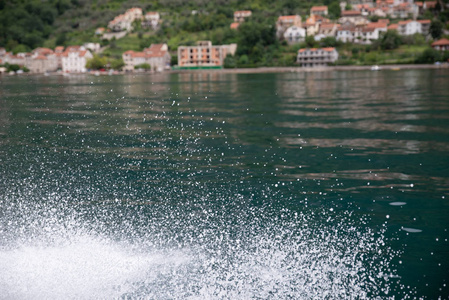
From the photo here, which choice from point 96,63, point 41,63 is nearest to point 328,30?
point 96,63

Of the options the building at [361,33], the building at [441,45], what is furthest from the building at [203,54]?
the building at [441,45]

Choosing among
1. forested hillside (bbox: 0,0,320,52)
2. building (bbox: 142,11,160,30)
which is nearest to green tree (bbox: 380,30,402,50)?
forested hillside (bbox: 0,0,320,52)

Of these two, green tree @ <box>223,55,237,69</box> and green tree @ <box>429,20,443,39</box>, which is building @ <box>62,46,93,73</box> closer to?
green tree @ <box>223,55,237,69</box>

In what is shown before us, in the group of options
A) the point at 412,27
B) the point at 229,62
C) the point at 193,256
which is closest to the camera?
the point at 193,256

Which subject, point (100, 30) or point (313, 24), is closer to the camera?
point (313, 24)

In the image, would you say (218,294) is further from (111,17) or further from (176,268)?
(111,17)

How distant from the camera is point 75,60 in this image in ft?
449

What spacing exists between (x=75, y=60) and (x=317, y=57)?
70.5 m

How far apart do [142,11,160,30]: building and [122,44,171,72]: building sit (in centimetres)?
4645

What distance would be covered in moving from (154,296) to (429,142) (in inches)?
529

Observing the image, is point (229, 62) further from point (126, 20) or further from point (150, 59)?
point (126, 20)

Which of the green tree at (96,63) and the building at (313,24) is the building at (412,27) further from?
the green tree at (96,63)

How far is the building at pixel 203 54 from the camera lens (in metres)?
130

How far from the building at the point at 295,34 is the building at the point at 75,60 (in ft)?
192
